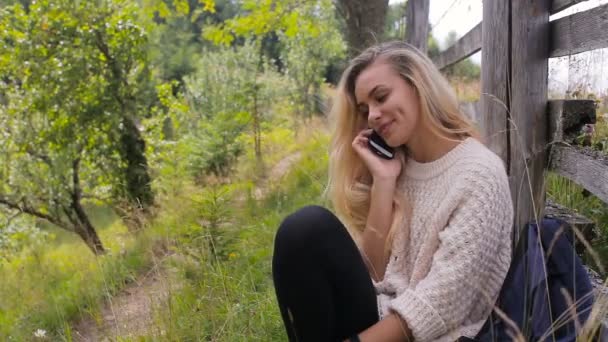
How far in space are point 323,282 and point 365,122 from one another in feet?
2.64

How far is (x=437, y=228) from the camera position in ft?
5.88

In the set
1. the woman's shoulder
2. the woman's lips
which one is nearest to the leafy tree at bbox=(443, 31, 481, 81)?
the woman's lips

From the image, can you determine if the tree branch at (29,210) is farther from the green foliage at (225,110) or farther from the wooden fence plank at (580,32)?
the wooden fence plank at (580,32)

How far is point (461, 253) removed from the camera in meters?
1.63

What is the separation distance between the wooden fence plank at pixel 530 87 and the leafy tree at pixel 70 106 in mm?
5857

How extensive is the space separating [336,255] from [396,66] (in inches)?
29.3

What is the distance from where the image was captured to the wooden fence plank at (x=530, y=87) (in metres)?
2.18

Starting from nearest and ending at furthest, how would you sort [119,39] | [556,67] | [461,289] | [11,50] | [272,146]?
[461,289], [556,67], [11,50], [119,39], [272,146]

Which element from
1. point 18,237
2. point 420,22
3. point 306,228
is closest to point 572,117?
point 306,228

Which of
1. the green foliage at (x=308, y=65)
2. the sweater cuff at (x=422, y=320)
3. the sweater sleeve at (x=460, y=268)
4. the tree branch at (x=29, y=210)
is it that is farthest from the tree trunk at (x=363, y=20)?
the green foliage at (x=308, y=65)

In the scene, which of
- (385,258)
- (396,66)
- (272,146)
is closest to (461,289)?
(385,258)

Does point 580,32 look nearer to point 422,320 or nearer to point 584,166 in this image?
point 584,166

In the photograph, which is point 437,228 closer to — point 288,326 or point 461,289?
point 461,289

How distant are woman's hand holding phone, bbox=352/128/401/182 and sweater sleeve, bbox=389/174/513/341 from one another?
46cm
